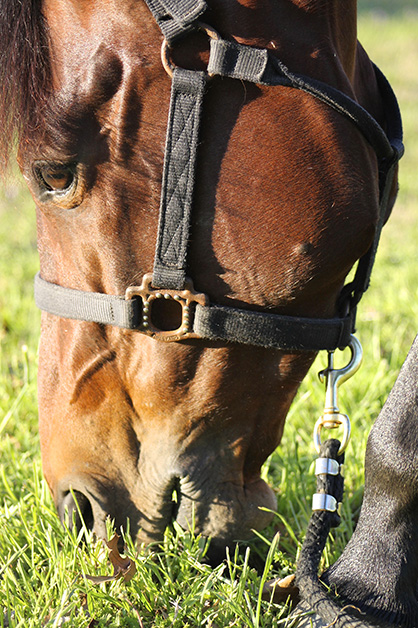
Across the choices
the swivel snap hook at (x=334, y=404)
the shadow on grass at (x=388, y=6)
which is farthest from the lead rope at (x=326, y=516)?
the shadow on grass at (x=388, y=6)

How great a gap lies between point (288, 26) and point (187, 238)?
0.55 m

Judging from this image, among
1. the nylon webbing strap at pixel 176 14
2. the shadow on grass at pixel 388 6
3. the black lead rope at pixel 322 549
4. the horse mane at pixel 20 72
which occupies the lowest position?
the black lead rope at pixel 322 549

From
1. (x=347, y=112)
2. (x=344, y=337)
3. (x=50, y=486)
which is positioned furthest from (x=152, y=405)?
(x=347, y=112)

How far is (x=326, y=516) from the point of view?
1903mm

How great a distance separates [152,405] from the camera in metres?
1.83

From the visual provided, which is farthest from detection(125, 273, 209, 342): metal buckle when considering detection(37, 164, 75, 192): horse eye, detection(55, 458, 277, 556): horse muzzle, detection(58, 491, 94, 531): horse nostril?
detection(58, 491, 94, 531): horse nostril

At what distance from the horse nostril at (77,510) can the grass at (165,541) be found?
1.6 inches

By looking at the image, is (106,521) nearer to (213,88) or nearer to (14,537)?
(14,537)

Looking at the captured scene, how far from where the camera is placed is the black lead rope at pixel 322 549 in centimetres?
168

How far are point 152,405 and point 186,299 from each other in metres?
0.30

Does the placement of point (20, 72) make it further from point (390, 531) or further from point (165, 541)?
point (390, 531)

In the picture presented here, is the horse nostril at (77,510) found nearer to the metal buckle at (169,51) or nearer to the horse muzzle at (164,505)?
the horse muzzle at (164,505)

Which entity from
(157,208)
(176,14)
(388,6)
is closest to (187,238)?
(157,208)

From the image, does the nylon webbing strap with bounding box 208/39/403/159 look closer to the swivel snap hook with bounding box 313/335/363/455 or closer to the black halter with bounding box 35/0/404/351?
the black halter with bounding box 35/0/404/351
